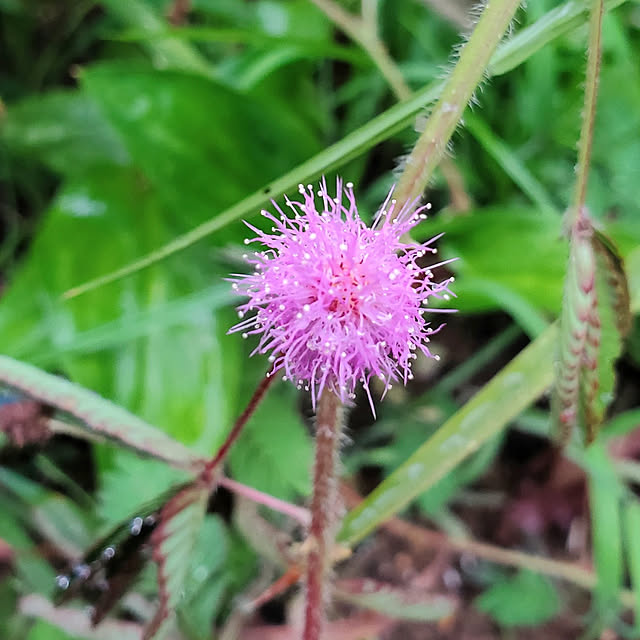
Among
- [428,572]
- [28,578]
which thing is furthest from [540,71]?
[28,578]

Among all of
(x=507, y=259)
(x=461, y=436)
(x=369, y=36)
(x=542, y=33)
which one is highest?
(x=369, y=36)

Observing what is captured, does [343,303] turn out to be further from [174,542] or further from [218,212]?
[218,212]

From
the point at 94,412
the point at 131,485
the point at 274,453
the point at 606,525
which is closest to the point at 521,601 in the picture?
the point at 606,525

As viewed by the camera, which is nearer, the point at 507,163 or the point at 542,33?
the point at 542,33

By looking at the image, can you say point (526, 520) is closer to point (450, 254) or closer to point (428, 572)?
point (428, 572)

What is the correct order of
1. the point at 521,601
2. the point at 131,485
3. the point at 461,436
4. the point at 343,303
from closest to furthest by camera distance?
1. the point at 343,303
2. the point at 461,436
3. the point at 131,485
4. the point at 521,601

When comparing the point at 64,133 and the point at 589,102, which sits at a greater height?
the point at 64,133

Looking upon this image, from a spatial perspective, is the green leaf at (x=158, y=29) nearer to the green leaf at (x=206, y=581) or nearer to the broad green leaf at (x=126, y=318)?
the broad green leaf at (x=126, y=318)

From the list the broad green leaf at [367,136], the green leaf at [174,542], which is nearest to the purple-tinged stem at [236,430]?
the green leaf at [174,542]
